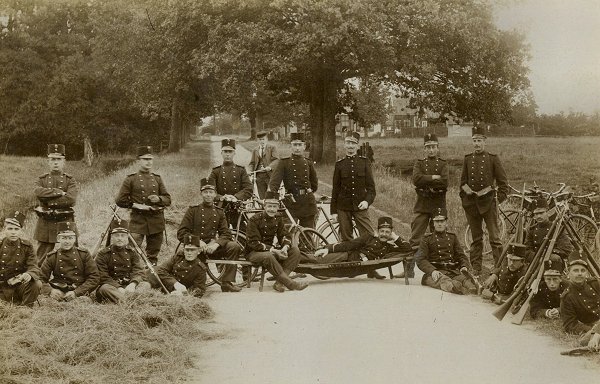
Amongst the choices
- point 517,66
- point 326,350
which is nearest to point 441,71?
point 517,66

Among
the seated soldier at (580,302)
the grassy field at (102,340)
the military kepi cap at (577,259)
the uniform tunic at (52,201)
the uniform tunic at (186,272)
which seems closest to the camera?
the grassy field at (102,340)

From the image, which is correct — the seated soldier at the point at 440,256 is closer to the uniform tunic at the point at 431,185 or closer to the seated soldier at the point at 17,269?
the uniform tunic at the point at 431,185

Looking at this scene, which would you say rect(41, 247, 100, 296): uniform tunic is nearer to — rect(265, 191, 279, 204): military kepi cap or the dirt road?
the dirt road

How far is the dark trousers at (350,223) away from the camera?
961 centimetres

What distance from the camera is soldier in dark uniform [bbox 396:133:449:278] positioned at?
9586 mm

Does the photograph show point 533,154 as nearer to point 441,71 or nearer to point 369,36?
point 441,71

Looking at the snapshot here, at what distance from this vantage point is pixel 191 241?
8438 millimetres

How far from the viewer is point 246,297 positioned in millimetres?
8289

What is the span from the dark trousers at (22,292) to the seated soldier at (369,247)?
11.9 ft

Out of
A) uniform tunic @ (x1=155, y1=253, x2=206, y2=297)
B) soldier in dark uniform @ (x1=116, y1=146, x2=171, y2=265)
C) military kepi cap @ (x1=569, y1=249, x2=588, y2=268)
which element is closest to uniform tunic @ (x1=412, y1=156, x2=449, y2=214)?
military kepi cap @ (x1=569, y1=249, x2=588, y2=268)

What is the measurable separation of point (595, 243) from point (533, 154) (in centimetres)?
2332

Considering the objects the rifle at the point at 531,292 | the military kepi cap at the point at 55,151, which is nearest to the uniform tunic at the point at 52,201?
the military kepi cap at the point at 55,151

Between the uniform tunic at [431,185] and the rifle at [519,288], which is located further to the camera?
the uniform tunic at [431,185]

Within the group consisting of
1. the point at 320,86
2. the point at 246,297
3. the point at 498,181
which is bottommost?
the point at 246,297
